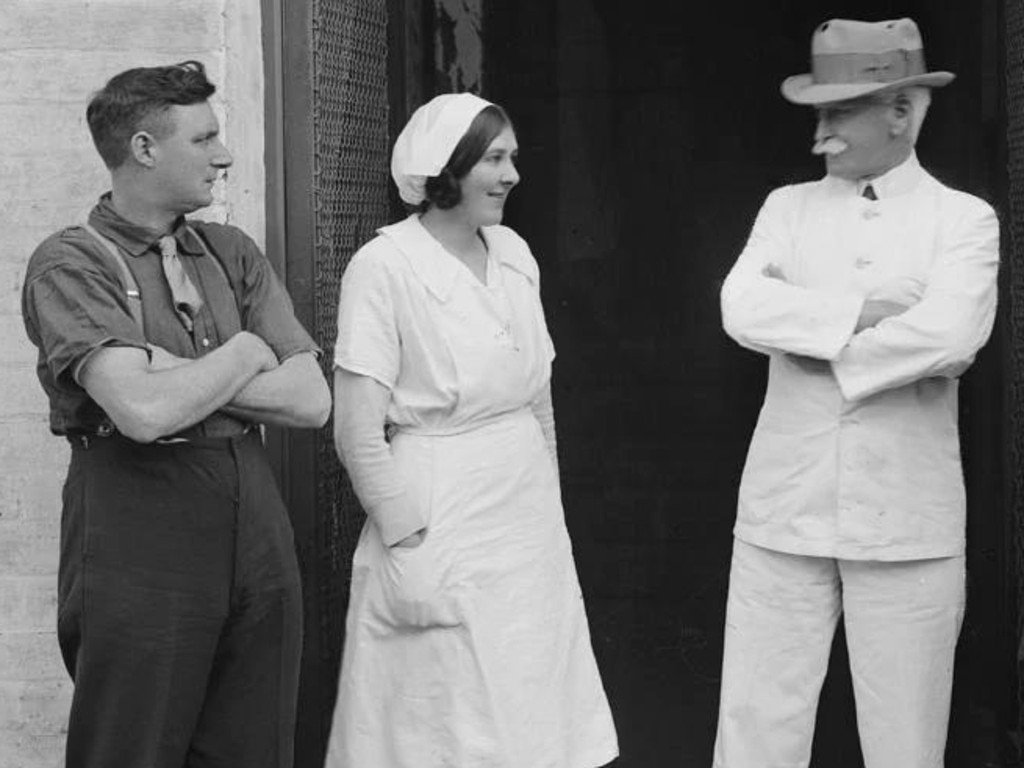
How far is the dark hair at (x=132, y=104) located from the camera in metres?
3.57

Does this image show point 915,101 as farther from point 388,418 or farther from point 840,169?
point 388,418

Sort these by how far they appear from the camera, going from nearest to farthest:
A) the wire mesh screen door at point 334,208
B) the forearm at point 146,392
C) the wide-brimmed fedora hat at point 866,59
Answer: the forearm at point 146,392
the wide-brimmed fedora hat at point 866,59
the wire mesh screen door at point 334,208

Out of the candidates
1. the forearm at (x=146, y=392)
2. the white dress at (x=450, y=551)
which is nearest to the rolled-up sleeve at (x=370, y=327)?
the white dress at (x=450, y=551)

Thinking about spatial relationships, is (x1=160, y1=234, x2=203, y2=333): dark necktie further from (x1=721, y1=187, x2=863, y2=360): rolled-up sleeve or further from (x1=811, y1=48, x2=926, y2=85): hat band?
(x1=811, y1=48, x2=926, y2=85): hat band

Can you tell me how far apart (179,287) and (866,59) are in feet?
5.16

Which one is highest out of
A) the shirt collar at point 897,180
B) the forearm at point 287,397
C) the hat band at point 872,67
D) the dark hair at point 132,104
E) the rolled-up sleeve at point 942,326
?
A: the hat band at point 872,67

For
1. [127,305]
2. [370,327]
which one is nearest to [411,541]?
[370,327]

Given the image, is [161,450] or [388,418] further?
[388,418]

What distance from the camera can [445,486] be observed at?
3967 millimetres

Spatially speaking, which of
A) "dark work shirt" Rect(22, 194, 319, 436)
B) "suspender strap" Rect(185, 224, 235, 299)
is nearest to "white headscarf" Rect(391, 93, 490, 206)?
"dark work shirt" Rect(22, 194, 319, 436)

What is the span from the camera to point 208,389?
340cm

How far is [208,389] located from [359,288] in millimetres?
614

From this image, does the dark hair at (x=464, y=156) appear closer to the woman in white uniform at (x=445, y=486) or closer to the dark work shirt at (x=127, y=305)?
the woman in white uniform at (x=445, y=486)

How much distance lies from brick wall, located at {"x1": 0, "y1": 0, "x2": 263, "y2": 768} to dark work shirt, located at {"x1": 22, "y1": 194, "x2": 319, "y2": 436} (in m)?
0.58
